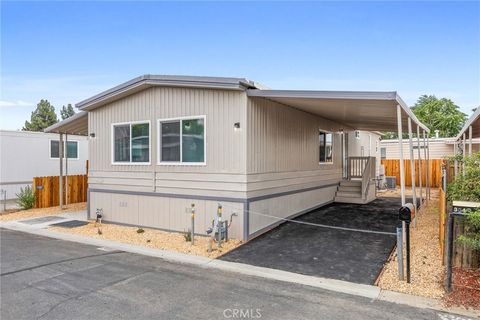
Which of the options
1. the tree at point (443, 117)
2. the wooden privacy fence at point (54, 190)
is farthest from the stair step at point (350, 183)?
the tree at point (443, 117)

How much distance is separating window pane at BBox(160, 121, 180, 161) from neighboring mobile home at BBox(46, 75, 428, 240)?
0.03 meters

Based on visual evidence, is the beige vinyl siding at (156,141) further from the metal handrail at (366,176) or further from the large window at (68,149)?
the large window at (68,149)

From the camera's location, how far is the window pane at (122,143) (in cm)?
912

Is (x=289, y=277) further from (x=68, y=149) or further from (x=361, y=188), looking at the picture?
(x=68, y=149)

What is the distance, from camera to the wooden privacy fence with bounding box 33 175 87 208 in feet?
39.9

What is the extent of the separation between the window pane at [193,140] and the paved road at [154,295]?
271 centimetres

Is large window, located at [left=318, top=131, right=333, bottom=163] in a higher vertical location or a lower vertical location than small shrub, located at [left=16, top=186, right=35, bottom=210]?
higher

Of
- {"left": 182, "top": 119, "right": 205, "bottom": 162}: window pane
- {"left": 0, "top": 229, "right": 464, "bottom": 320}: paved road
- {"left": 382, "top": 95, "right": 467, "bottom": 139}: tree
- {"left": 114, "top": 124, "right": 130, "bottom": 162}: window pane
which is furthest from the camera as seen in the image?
{"left": 382, "top": 95, "right": 467, "bottom": 139}: tree

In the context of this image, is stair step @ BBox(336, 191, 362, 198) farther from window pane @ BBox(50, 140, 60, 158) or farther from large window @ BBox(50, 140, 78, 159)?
window pane @ BBox(50, 140, 60, 158)

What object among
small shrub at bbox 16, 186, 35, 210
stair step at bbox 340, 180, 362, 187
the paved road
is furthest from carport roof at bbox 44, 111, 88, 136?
stair step at bbox 340, 180, 362, 187

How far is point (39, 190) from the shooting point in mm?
12172

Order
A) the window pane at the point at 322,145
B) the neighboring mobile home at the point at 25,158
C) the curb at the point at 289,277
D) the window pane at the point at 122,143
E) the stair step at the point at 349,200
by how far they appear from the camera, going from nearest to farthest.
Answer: the curb at the point at 289,277 < the window pane at the point at 122,143 < the window pane at the point at 322,145 < the stair step at the point at 349,200 < the neighboring mobile home at the point at 25,158

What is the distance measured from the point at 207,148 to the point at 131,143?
104 inches

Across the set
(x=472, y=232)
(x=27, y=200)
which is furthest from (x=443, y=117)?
(x=27, y=200)
